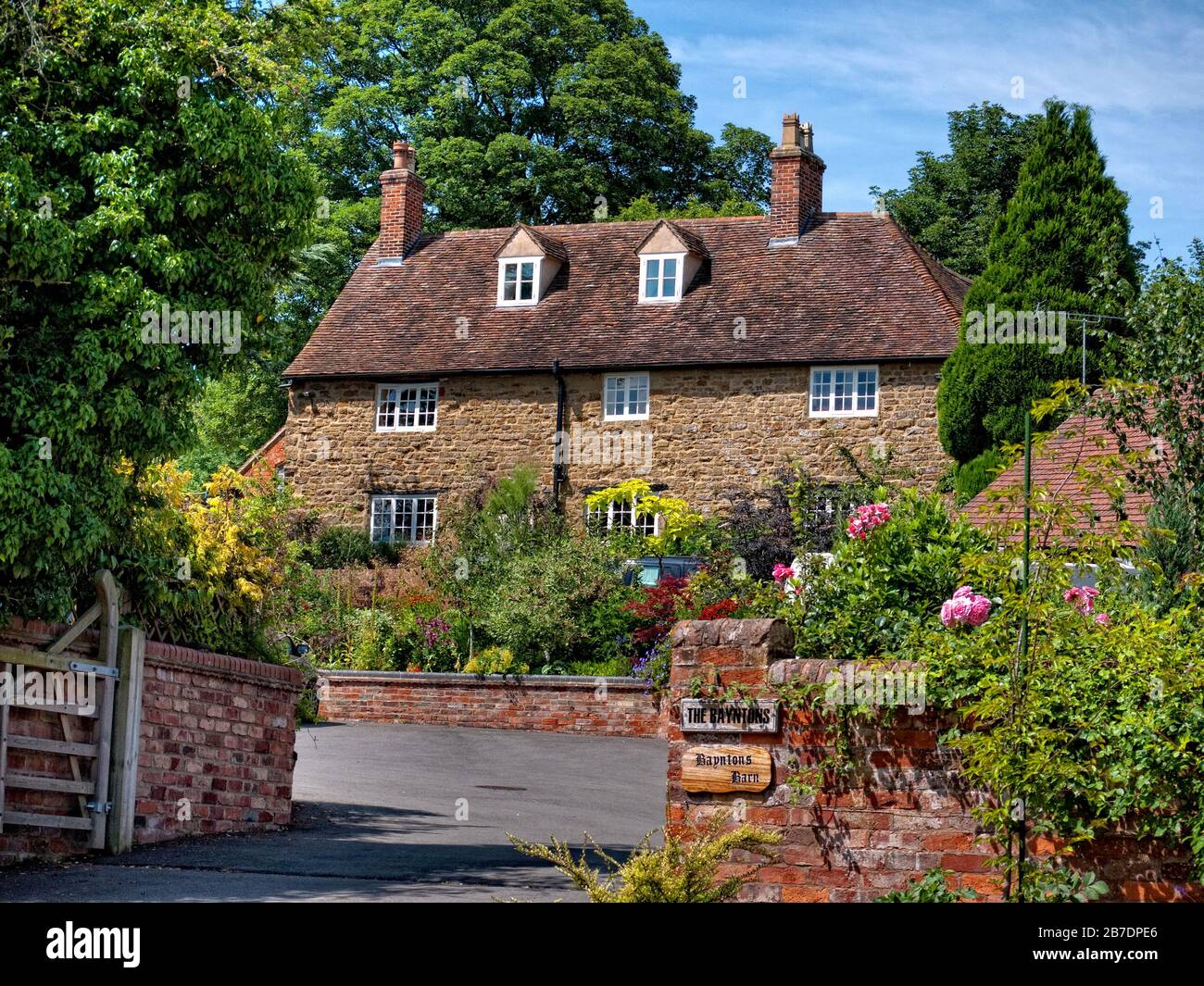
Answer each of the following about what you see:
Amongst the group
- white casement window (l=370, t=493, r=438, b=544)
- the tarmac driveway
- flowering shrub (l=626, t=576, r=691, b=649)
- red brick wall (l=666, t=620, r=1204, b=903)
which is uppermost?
white casement window (l=370, t=493, r=438, b=544)

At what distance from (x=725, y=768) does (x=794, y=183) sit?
85.6 feet

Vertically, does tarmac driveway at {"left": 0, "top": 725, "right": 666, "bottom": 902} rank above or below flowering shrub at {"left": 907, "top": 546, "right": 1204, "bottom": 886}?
below

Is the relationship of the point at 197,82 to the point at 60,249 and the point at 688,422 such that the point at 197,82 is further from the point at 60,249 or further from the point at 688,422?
the point at 688,422

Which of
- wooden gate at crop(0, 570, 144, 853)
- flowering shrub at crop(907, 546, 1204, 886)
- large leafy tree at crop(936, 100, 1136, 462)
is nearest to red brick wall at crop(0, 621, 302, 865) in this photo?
wooden gate at crop(0, 570, 144, 853)

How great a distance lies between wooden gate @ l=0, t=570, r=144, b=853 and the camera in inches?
457

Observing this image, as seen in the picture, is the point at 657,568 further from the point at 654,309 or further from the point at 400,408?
the point at 400,408

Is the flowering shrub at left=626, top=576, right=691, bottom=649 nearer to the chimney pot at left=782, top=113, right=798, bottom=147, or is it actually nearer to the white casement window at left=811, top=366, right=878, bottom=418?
the white casement window at left=811, top=366, right=878, bottom=418

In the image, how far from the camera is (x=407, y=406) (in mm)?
33781

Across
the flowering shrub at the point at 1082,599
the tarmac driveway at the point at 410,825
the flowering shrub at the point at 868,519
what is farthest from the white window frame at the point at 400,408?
the flowering shrub at the point at 1082,599

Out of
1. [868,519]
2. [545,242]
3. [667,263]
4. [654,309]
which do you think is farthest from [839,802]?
[545,242]

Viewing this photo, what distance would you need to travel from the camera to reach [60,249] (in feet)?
37.8

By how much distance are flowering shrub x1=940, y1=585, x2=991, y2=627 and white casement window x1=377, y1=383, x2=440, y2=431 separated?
24991 mm
